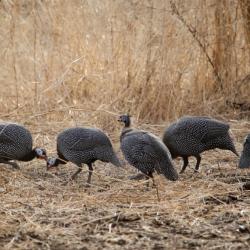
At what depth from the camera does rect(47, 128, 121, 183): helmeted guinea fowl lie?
5656mm

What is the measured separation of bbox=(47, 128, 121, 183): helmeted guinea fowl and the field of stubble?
17cm

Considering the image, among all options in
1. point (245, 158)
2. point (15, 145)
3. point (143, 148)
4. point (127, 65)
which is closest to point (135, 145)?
point (143, 148)

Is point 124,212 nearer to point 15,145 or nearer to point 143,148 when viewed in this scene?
point 143,148

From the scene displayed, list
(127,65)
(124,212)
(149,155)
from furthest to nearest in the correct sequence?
1. (127,65)
2. (149,155)
3. (124,212)

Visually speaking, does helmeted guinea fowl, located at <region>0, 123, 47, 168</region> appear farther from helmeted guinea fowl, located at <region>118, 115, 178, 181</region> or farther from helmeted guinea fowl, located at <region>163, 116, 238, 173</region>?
helmeted guinea fowl, located at <region>163, 116, 238, 173</region>

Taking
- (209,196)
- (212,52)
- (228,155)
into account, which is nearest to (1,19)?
(212,52)

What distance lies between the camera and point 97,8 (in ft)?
25.7

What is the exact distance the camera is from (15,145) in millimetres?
6023

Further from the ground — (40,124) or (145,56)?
(145,56)

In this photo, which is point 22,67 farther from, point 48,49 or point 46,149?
point 46,149

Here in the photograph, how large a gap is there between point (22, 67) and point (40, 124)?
5.07 feet

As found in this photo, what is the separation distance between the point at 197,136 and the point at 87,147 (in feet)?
2.80

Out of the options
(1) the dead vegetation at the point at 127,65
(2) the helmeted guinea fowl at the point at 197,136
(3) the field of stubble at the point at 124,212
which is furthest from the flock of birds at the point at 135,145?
(1) the dead vegetation at the point at 127,65

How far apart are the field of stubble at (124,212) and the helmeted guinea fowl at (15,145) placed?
0.55 ft
